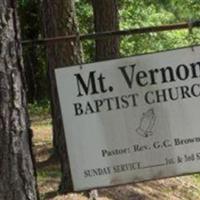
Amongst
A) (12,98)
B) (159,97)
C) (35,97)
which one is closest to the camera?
(12,98)

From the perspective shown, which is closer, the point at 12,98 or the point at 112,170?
the point at 12,98

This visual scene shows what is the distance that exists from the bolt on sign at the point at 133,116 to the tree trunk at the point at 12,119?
60cm

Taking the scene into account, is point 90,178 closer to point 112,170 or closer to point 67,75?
point 112,170

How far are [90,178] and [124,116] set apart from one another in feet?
1.46

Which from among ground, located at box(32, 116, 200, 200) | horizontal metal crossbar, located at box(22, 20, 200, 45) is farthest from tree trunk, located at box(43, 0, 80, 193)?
horizontal metal crossbar, located at box(22, 20, 200, 45)

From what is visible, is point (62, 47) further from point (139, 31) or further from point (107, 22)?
point (107, 22)

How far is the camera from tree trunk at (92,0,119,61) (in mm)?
12219

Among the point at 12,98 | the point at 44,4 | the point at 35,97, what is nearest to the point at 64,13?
the point at 44,4

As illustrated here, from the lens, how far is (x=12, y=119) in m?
3.92

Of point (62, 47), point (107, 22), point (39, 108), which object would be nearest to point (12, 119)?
point (62, 47)

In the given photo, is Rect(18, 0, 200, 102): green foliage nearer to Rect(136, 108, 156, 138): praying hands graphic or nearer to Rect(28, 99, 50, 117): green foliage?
Rect(28, 99, 50, 117): green foliage

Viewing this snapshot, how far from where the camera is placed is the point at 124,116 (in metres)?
4.52

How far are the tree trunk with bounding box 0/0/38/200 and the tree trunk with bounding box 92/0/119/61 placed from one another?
8.23 m

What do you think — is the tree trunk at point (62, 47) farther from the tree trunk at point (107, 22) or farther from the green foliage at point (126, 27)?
the green foliage at point (126, 27)
